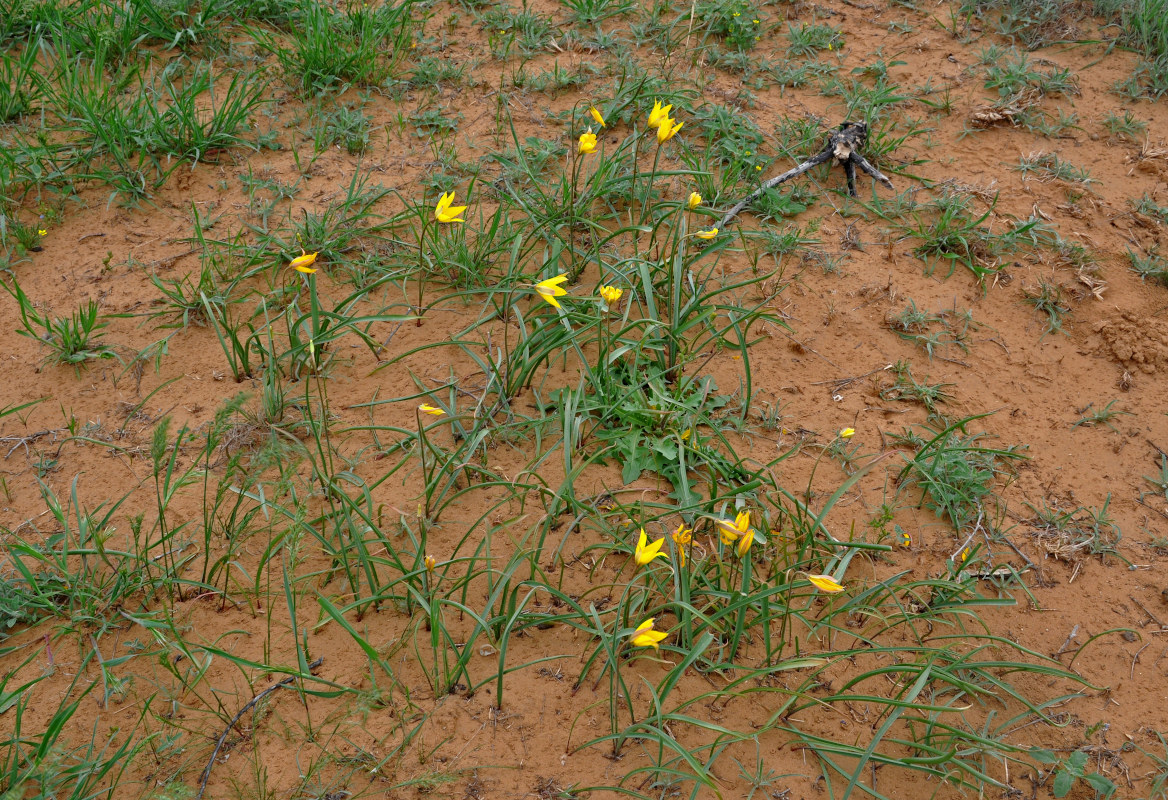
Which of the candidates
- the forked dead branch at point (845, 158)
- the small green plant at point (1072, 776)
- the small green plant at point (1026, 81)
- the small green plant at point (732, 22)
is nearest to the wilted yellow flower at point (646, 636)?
the small green plant at point (1072, 776)

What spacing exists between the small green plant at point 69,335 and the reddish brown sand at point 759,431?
1.6 inches

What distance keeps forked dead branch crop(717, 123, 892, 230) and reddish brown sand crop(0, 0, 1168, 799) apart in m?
0.08

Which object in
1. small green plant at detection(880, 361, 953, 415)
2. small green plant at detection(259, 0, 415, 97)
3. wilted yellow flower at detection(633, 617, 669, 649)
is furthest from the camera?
small green plant at detection(259, 0, 415, 97)

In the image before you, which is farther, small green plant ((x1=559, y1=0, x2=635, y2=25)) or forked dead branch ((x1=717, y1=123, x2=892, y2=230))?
small green plant ((x1=559, y1=0, x2=635, y2=25))

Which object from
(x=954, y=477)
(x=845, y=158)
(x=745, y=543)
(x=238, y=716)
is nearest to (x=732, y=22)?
(x=845, y=158)

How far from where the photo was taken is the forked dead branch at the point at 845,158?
10.7 ft

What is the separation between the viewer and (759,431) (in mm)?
2611

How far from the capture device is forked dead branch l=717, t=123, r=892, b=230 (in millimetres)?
3258

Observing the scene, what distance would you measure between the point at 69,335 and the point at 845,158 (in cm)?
266

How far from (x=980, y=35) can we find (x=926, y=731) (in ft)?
10.7

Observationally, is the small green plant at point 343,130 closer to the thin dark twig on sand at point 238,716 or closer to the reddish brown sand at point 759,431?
the reddish brown sand at point 759,431

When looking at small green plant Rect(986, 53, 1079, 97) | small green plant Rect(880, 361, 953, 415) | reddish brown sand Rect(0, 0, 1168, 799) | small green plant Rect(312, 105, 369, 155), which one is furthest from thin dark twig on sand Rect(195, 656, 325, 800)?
small green plant Rect(986, 53, 1079, 97)

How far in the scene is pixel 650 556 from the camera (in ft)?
6.32

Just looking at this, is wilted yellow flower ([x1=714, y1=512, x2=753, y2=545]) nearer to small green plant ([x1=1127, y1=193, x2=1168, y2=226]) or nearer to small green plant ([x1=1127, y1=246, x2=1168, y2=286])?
small green plant ([x1=1127, y1=246, x2=1168, y2=286])
